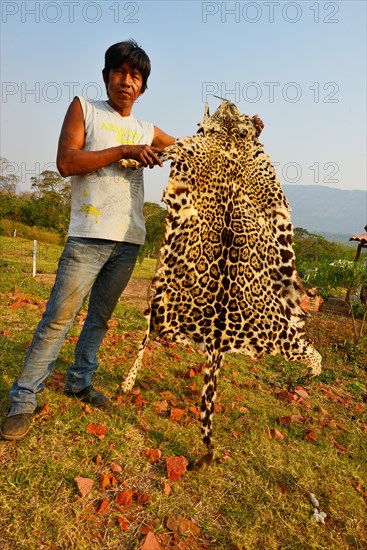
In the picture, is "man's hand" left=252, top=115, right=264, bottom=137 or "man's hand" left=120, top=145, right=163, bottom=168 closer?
"man's hand" left=120, top=145, right=163, bottom=168

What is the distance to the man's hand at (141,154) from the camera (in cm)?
262

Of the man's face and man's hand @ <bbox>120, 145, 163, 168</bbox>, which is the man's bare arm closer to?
man's hand @ <bbox>120, 145, 163, 168</bbox>

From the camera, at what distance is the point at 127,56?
2709 millimetres

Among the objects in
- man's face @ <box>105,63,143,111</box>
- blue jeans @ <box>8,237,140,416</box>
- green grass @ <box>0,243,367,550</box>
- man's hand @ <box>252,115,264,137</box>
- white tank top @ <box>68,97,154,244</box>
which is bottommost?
green grass @ <box>0,243,367,550</box>

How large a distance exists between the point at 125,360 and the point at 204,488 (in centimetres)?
221

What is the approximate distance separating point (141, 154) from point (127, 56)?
757 mm

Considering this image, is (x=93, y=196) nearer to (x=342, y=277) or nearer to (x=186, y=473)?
(x=186, y=473)

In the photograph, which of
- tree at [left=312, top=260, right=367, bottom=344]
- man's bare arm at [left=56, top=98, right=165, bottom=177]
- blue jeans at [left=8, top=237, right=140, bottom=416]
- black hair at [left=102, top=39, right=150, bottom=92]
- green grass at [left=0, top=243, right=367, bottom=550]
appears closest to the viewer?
green grass at [left=0, top=243, right=367, bottom=550]

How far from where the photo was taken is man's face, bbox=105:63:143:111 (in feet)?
9.19

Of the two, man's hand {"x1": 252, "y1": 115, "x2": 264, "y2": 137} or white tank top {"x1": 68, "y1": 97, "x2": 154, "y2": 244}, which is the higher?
man's hand {"x1": 252, "y1": 115, "x2": 264, "y2": 137}

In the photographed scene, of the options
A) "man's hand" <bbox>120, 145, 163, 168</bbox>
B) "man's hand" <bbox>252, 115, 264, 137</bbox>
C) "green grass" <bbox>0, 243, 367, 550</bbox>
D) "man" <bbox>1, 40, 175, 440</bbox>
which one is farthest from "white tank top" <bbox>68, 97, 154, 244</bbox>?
"green grass" <bbox>0, 243, 367, 550</bbox>

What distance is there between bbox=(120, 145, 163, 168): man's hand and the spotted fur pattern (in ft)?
0.51

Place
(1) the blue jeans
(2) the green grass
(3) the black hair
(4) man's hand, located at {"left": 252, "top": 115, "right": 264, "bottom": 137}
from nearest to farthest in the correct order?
(2) the green grass
(3) the black hair
(1) the blue jeans
(4) man's hand, located at {"left": 252, "top": 115, "right": 264, "bottom": 137}

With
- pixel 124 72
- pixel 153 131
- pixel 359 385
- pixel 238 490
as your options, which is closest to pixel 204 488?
pixel 238 490
